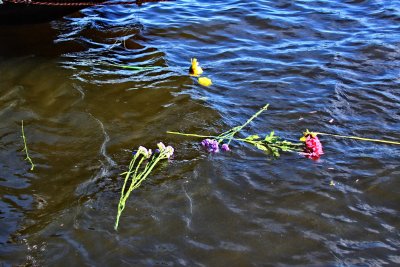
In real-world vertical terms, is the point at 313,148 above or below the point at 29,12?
below

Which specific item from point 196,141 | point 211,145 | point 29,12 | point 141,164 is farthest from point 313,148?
point 29,12

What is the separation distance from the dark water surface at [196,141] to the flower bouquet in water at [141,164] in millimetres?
96

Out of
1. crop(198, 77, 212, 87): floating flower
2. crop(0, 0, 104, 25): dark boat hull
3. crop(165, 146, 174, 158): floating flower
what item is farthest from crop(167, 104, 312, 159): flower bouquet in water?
crop(0, 0, 104, 25): dark boat hull

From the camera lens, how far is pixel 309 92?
476cm

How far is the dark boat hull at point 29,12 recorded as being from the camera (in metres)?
5.79

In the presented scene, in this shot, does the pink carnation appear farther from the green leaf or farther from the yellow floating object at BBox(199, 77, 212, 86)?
the yellow floating object at BBox(199, 77, 212, 86)

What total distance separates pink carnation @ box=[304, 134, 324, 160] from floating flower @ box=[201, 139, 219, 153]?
0.73 meters

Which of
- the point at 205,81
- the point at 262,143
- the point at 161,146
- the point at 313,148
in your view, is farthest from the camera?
the point at 205,81

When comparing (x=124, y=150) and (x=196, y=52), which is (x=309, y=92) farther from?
(x=124, y=150)

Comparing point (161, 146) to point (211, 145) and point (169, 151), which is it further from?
point (211, 145)

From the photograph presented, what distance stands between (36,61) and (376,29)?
14.1 feet

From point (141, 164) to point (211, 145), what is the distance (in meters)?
0.59

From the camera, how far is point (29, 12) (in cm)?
591

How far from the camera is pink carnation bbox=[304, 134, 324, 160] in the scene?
3768 millimetres
